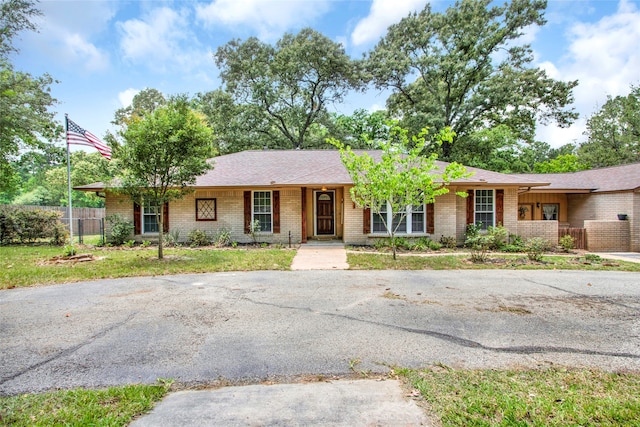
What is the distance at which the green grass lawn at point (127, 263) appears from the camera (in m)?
7.73

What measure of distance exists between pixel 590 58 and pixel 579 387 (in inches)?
816

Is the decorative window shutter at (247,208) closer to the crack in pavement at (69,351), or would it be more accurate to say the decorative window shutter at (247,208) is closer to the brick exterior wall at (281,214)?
the brick exterior wall at (281,214)

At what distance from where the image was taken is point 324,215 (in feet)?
48.2

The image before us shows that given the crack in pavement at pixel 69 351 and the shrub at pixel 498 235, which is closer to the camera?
the crack in pavement at pixel 69 351

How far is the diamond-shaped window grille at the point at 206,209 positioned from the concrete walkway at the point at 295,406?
11299 mm

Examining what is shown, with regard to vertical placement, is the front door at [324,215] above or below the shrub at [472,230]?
above

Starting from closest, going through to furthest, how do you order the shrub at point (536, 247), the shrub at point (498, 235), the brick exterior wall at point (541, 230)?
the shrub at point (536, 247)
the shrub at point (498, 235)
the brick exterior wall at point (541, 230)

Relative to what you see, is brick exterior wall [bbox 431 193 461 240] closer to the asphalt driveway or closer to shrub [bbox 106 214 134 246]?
the asphalt driveway

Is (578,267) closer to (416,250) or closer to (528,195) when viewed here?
(416,250)

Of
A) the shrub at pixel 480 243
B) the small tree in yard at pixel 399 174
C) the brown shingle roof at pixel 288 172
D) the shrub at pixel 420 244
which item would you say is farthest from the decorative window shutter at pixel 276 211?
the shrub at pixel 480 243

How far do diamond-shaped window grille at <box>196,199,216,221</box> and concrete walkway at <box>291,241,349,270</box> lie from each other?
4105 millimetres

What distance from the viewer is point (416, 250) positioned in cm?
1185

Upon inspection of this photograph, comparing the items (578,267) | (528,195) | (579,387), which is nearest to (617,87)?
(528,195)

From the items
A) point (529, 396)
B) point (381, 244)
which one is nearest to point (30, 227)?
point (381, 244)
